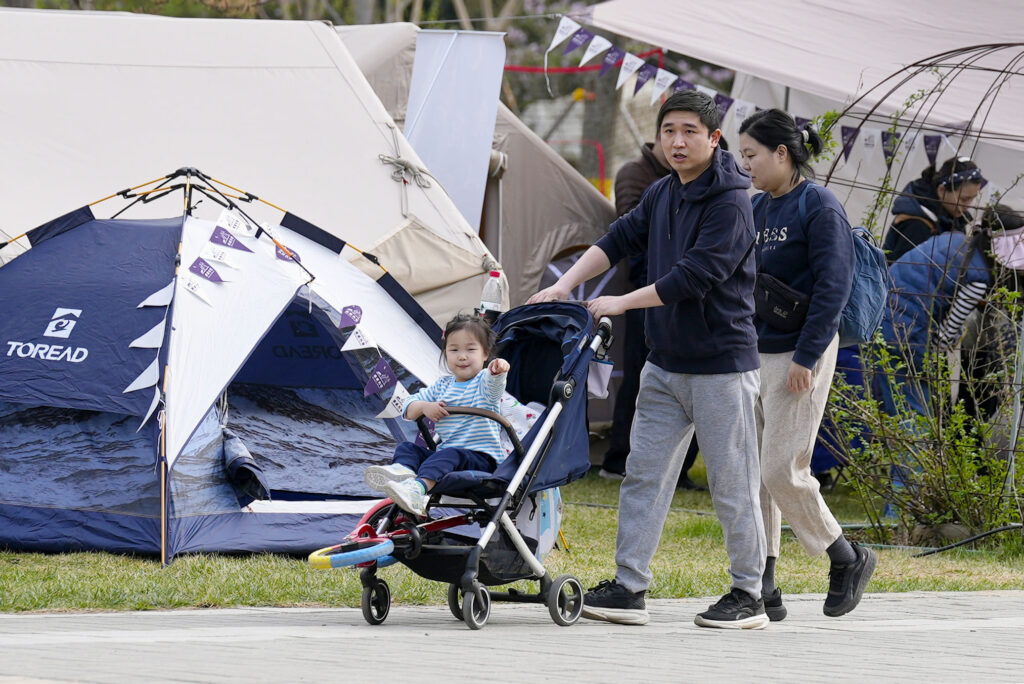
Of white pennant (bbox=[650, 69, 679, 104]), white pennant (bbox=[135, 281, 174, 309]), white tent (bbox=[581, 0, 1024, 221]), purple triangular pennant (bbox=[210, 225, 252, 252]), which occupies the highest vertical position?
white tent (bbox=[581, 0, 1024, 221])

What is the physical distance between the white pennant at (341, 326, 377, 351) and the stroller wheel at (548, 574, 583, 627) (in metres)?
2.42

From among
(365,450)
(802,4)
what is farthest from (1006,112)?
(365,450)

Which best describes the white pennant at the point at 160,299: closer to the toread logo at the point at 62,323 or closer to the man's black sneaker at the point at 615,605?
the toread logo at the point at 62,323

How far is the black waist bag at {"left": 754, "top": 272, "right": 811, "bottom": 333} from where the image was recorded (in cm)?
504

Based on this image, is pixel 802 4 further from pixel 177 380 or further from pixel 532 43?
pixel 532 43

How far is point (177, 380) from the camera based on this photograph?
21.1 ft

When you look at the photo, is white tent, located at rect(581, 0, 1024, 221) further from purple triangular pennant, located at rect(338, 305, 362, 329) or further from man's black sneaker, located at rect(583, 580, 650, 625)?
Result: man's black sneaker, located at rect(583, 580, 650, 625)

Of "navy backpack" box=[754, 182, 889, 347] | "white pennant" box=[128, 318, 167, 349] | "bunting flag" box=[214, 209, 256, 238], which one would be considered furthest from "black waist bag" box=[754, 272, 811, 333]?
"bunting flag" box=[214, 209, 256, 238]

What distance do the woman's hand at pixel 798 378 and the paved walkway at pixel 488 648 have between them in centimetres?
81

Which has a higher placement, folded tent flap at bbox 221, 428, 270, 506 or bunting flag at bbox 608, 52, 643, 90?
bunting flag at bbox 608, 52, 643, 90

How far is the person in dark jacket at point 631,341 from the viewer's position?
995cm

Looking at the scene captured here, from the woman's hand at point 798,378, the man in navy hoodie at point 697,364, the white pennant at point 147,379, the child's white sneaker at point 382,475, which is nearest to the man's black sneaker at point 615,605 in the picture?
the man in navy hoodie at point 697,364

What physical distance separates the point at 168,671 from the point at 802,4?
6649 millimetres

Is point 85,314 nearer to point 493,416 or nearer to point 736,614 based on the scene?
point 493,416
